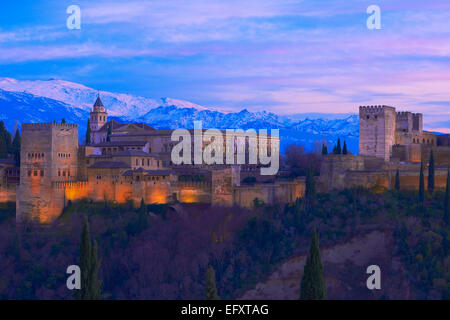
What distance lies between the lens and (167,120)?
565 ft

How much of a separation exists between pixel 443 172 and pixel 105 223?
2539 centimetres

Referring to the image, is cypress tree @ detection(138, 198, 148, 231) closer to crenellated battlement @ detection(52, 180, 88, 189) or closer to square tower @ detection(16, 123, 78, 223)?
crenellated battlement @ detection(52, 180, 88, 189)

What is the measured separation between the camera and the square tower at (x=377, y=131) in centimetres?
5597

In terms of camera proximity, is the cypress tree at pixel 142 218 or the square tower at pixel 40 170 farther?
the square tower at pixel 40 170

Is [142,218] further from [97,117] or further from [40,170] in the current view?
[97,117]

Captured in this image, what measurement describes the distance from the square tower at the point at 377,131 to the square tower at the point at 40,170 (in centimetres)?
2490

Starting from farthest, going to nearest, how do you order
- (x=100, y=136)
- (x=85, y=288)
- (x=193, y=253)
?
(x=100, y=136)
(x=193, y=253)
(x=85, y=288)

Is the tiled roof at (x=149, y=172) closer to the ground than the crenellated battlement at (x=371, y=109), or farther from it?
closer to the ground

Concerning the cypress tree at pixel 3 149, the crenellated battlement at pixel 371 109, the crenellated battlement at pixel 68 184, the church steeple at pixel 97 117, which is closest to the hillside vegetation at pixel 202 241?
the crenellated battlement at pixel 68 184

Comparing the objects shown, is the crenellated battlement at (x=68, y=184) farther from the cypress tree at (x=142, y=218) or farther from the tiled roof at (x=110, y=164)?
the cypress tree at (x=142, y=218)

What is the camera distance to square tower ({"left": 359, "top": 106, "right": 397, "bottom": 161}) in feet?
184

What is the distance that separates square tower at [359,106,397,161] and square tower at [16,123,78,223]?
980 inches
